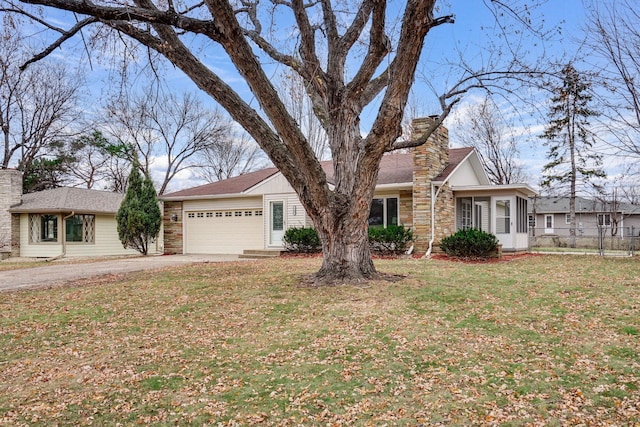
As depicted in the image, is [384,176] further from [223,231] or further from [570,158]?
[570,158]

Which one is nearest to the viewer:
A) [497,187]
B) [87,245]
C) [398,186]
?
[398,186]

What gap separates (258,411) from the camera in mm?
3180

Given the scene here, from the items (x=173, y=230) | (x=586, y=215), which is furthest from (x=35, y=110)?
(x=586, y=215)

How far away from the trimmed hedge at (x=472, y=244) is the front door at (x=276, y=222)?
617 centimetres

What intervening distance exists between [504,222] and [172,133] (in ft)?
68.7

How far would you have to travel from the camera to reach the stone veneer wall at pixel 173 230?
1875 centimetres

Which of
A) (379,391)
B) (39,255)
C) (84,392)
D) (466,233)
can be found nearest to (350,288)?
(379,391)

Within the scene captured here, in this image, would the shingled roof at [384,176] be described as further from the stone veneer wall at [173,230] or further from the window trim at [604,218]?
the window trim at [604,218]

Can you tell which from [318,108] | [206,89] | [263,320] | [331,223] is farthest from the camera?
[318,108]

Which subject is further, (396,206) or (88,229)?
(88,229)

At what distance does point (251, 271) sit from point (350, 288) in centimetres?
352

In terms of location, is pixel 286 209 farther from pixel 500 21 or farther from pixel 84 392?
pixel 84 392

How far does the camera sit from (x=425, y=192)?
547 inches

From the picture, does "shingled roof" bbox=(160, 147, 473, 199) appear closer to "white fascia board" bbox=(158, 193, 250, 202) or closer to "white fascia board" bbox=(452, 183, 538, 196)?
"white fascia board" bbox=(158, 193, 250, 202)
